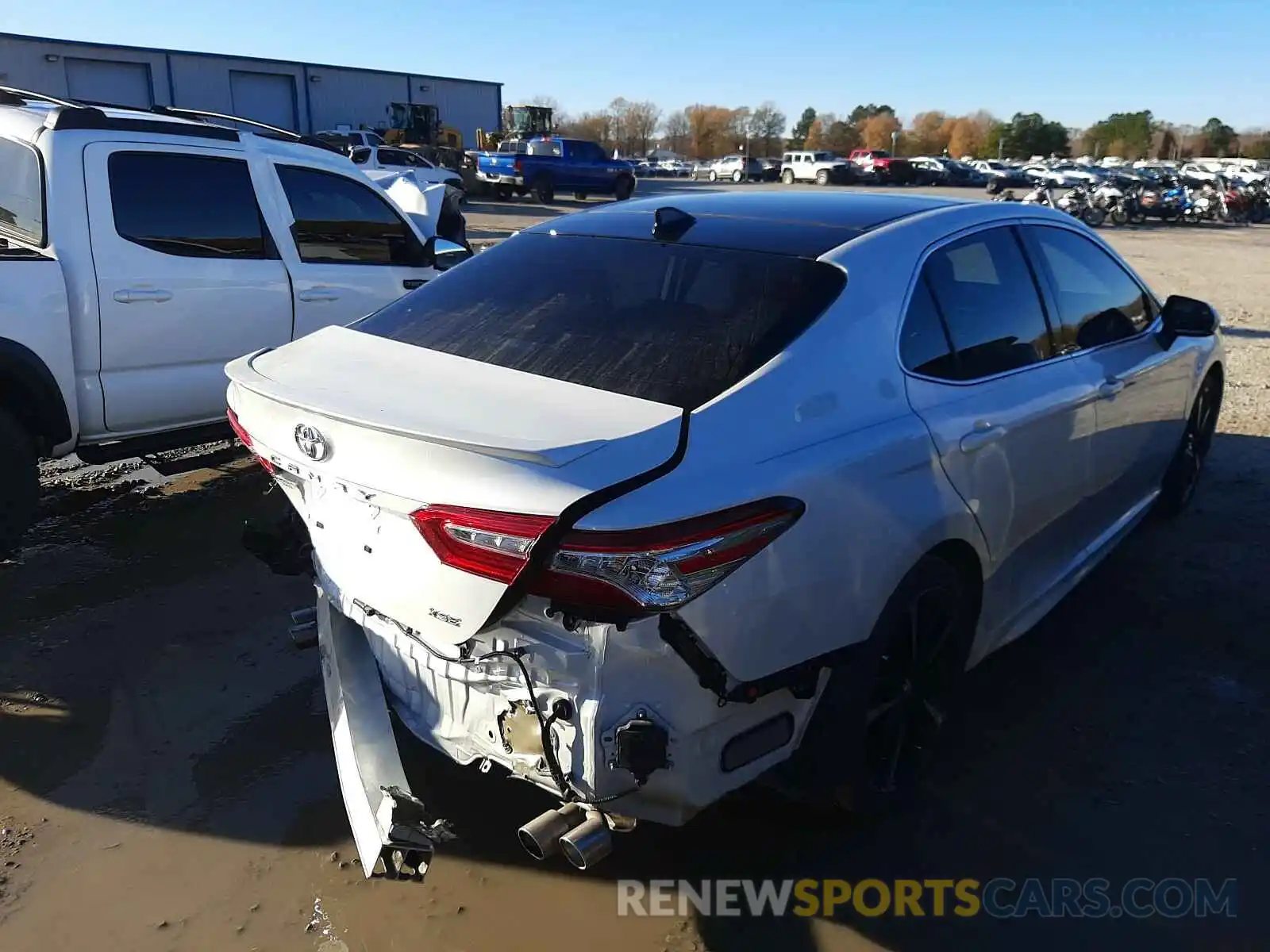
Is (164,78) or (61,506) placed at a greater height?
(164,78)

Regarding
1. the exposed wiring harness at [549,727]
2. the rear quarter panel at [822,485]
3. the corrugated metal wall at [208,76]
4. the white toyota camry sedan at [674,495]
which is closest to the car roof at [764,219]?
the white toyota camry sedan at [674,495]

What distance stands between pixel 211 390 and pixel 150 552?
89 centimetres

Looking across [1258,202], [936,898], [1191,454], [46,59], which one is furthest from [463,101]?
[936,898]

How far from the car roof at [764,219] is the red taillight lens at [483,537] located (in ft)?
4.38

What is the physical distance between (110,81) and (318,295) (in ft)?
142

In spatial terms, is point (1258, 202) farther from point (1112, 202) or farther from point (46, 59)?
point (46, 59)

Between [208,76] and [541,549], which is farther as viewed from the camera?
[208,76]

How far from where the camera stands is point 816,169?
51.2m

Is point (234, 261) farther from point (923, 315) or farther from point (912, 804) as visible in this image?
point (912, 804)

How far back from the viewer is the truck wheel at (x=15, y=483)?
4.14 metres

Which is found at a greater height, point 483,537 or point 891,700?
point 483,537

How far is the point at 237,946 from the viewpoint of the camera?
249 cm

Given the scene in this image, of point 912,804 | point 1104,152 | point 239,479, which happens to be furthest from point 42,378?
point 1104,152

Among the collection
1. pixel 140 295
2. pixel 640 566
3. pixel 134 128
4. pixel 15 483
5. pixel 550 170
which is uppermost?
pixel 550 170
